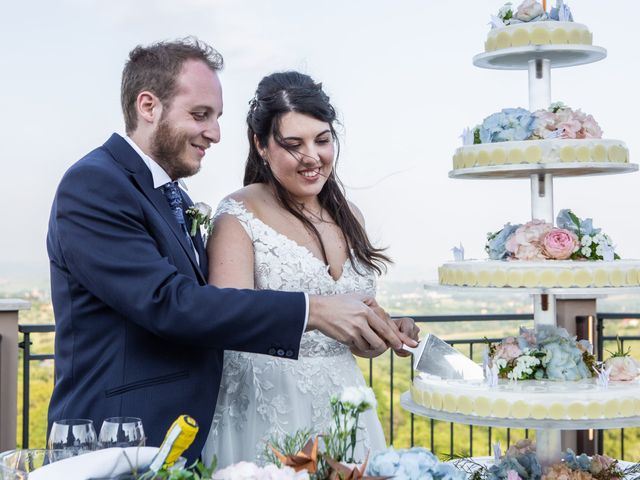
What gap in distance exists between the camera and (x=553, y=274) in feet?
7.67

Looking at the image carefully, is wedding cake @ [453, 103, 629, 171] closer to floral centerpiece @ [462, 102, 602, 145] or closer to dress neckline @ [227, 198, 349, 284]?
floral centerpiece @ [462, 102, 602, 145]

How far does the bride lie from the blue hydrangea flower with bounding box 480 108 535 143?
0.60m

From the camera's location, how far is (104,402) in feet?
7.61

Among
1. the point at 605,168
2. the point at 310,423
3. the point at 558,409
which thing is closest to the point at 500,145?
the point at 605,168

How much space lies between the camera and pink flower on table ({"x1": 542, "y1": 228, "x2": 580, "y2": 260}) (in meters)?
2.44

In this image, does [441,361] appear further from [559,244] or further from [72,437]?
[72,437]

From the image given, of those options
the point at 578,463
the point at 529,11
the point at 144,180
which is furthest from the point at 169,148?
the point at 578,463

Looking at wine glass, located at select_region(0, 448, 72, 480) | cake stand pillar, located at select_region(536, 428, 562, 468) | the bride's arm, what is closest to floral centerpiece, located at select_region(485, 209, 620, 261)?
cake stand pillar, located at select_region(536, 428, 562, 468)

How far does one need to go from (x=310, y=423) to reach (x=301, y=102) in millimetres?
1108

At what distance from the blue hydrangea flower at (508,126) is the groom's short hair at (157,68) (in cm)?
82

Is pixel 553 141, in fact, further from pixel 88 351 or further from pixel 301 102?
pixel 88 351

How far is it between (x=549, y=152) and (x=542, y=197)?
213 mm

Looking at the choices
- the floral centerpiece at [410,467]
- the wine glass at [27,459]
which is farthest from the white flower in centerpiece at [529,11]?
the wine glass at [27,459]

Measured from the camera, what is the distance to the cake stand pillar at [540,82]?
2646 millimetres
